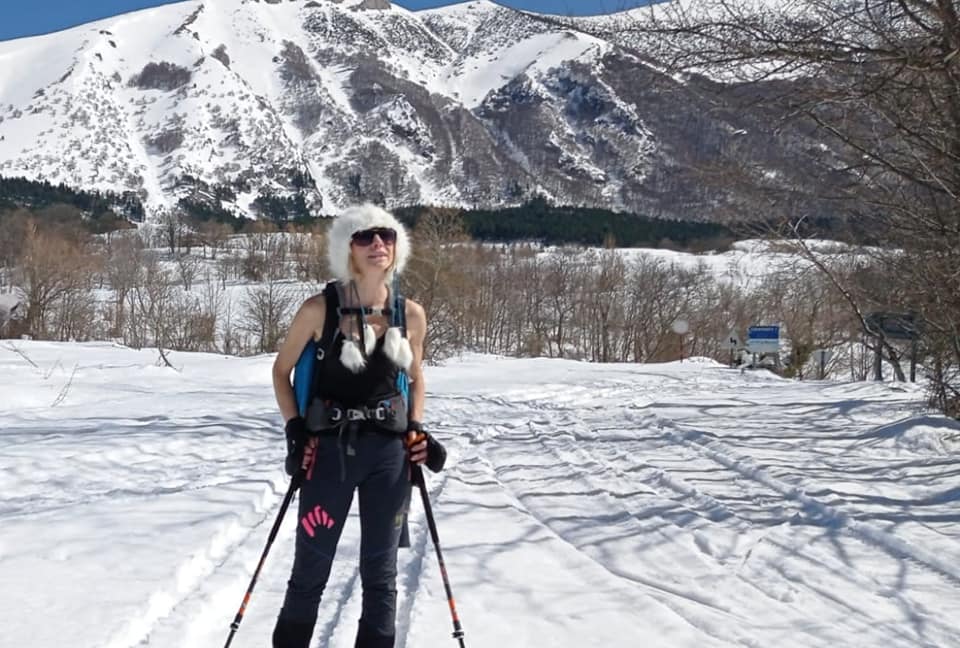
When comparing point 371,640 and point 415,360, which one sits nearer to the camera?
point 371,640

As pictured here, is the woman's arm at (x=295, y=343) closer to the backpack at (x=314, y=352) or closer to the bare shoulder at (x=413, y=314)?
the backpack at (x=314, y=352)

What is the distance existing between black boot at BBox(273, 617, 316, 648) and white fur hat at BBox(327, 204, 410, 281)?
151 cm

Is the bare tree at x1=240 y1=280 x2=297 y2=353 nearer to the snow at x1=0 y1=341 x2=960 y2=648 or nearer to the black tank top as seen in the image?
the snow at x1=0 y1=341 x2=960 y2=648

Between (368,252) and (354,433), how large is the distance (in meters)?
0.81

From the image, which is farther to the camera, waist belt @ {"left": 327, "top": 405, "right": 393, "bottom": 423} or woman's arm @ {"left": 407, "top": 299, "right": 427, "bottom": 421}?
woman's arm @ {"left": 407, "top": 299, "right": 427, "bottom": 421}

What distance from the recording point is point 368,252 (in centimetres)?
346

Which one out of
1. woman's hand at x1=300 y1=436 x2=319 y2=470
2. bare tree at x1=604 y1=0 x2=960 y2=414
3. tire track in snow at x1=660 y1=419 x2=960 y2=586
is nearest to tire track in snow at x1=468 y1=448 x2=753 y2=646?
tire track in snow at x1=660 y1=419 x2=960 y2=586

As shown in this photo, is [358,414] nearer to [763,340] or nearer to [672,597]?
[672,597]

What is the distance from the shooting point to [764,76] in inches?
268

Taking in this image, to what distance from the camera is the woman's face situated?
11.3 ft

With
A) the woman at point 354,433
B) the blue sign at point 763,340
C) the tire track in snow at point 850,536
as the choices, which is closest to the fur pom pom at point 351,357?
the woman at point 354,433

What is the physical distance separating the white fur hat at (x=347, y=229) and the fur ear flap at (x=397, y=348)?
12.4 inches

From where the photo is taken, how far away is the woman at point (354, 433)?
3.29 m

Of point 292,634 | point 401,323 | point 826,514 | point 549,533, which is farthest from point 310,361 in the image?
point 826,514
